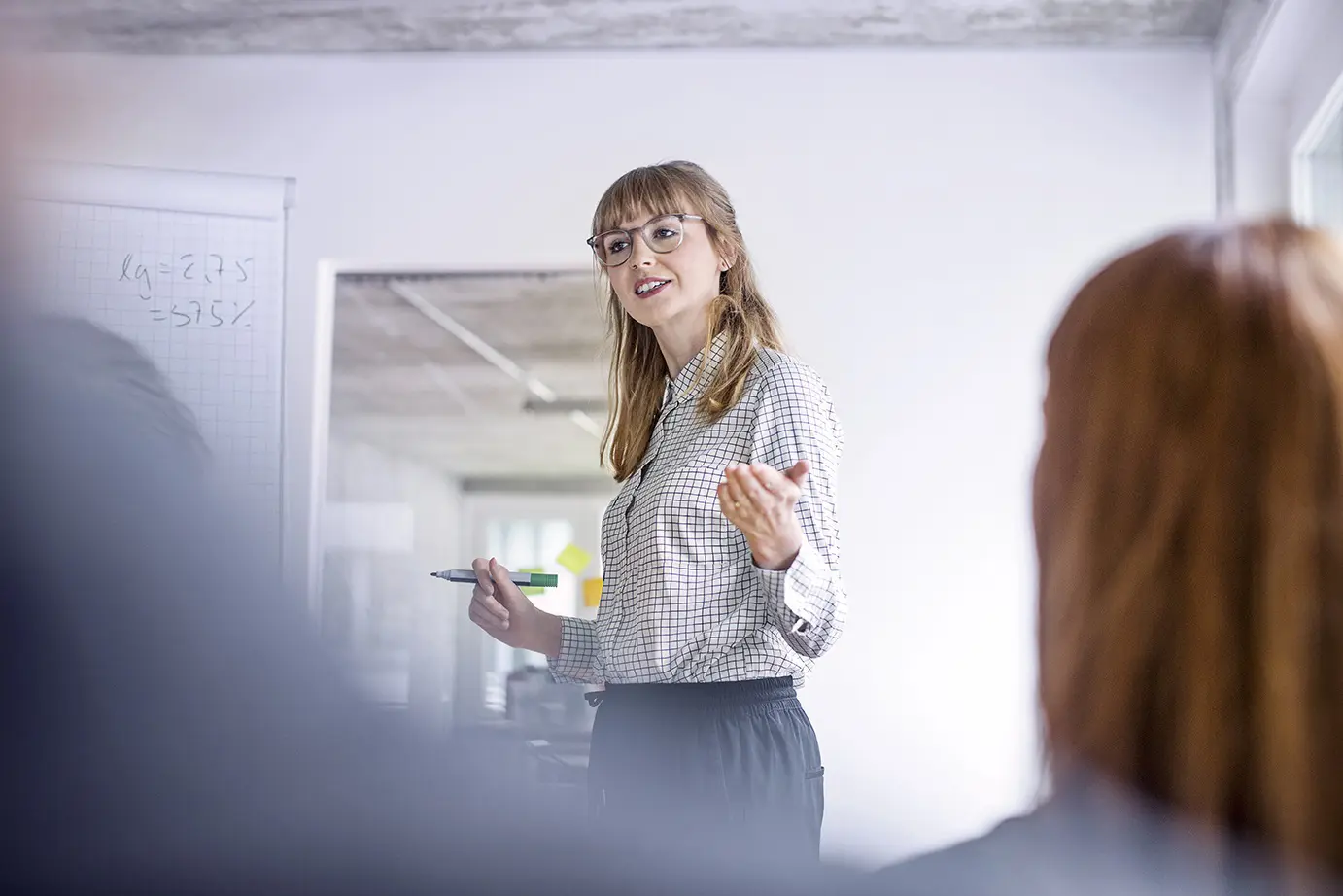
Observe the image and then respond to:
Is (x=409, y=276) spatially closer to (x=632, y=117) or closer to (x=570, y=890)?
(x=632, y=117)

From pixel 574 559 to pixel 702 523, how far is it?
2185 millimetres

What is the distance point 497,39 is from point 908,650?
77.8 inches

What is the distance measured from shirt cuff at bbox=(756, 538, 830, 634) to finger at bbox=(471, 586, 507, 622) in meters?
0.34

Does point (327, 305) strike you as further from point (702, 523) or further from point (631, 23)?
point (702, 523)

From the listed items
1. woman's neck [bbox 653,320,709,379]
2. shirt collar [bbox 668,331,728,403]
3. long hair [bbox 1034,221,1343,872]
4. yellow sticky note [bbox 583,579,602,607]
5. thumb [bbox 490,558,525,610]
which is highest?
woman's neck [bbox 653,320,709,379]

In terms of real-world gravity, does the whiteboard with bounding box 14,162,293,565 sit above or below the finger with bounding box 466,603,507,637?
above

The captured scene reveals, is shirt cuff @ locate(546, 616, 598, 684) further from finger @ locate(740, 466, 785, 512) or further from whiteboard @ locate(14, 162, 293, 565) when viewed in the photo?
whiteboard @ locate(14, 162, 293, 565)

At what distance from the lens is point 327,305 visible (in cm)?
340

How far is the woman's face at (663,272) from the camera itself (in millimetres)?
1565

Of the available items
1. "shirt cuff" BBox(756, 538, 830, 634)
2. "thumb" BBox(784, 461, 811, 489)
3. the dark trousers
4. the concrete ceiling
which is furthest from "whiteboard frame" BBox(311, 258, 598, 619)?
"thumb" BBox(784, 461, 811, 489)

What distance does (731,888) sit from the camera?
0.71 ft

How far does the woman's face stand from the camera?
61.6 inches

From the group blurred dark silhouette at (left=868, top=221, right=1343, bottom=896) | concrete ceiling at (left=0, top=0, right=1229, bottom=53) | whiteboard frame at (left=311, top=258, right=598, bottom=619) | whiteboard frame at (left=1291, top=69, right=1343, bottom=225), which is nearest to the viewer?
blurred dark silhouette at (left=868, top=221, right=1343, bottom=896)

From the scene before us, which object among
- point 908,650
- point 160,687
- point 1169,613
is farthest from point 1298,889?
point 908,650
